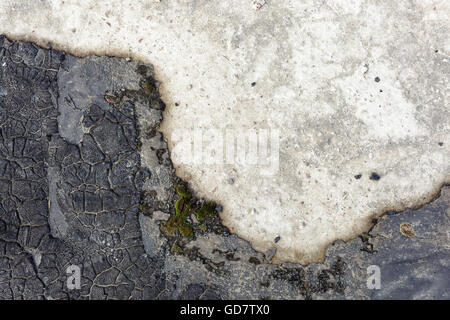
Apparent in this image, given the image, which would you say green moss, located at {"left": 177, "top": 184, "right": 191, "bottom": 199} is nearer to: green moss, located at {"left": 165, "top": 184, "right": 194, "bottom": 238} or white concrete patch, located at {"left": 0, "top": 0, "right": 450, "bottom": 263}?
green moss, located at {"left": 165, "top": 184, "right": 194, "bottom": 238}

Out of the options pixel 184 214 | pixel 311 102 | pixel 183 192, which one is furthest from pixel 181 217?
pixel 311 102

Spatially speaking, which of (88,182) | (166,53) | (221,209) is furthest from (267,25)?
(88,182)

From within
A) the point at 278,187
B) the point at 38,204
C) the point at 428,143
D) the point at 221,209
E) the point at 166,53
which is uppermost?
the point at 166,53

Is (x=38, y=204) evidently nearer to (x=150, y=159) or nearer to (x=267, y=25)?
(x=150, y=159)

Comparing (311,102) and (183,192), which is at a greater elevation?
(311,102)

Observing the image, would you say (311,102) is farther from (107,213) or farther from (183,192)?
(107,213)

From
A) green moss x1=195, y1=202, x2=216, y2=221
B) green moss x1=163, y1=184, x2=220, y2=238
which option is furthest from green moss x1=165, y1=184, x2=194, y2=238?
green moss x1=195, y1=202, x2=216, y2=221
